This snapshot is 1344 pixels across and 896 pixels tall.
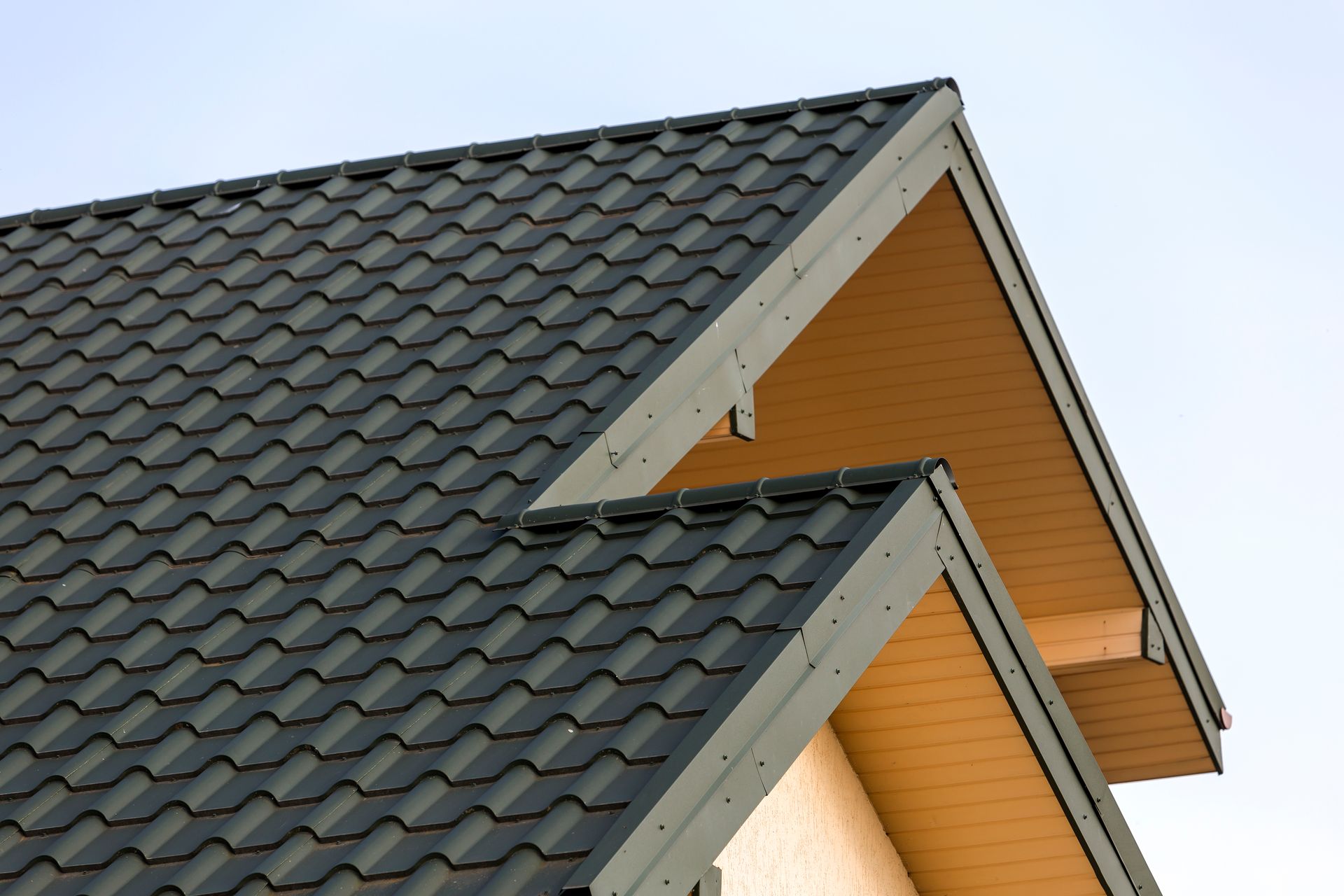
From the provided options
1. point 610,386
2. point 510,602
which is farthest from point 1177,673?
point 510,602

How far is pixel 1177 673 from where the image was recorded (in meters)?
9.16

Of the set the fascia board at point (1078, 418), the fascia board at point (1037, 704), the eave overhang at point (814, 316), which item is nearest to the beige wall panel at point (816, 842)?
the fascia board at point (1037, 704)

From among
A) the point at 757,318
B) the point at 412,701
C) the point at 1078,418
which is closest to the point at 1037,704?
the point at 757,318

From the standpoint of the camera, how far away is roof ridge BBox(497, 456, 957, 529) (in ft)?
18.2

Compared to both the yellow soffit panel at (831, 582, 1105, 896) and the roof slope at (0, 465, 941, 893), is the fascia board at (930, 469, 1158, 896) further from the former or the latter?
the roof slope at (0, 465, 941, 893)

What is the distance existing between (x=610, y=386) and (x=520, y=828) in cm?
221

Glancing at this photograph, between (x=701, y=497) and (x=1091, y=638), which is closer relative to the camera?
(x=701, y=497)

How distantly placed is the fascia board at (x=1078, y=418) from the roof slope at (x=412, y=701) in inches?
107

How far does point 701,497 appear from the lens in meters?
5.75

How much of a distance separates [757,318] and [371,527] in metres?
1.64

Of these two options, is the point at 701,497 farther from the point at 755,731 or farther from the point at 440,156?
the point at 440,156

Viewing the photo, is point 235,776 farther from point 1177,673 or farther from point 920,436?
point 1177,673

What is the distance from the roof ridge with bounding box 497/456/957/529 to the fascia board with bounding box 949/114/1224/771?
249 cm

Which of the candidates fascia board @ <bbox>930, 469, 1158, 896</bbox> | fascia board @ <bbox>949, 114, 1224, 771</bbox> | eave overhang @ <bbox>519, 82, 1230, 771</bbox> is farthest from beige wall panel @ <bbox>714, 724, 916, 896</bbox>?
fascia board @ <bbox>949, 114, 1224, 771</bbox>
